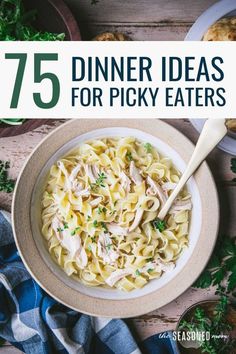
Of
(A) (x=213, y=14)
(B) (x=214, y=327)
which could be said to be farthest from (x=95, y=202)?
(A) (x=213, y=14)

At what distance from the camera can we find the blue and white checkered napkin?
213cm

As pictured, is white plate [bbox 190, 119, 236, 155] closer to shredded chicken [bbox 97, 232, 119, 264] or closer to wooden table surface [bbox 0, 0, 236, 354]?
wooden table surface [bbox 0, 0, 236, 354]

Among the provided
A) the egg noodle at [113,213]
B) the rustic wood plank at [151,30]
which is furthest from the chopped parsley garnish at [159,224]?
the rustic wood plank at [151,30]

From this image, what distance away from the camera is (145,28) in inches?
84.4

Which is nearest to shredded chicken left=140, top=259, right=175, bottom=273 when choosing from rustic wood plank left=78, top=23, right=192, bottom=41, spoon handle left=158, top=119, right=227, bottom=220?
spoon handle left=158, top=119, right=227, bottom=220

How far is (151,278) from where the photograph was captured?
81.7 inches

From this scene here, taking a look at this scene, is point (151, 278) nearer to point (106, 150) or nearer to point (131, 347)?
point (131, 347)

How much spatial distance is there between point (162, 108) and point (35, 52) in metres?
0.58

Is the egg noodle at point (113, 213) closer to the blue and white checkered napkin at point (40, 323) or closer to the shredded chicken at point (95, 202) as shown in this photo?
the shredded chicken at point (95, 202)

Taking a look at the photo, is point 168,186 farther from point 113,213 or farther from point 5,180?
point 5,180

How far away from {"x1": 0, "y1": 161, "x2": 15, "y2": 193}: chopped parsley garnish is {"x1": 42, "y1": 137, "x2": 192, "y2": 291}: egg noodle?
187mm

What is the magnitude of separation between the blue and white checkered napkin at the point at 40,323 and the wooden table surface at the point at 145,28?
0.95 feet

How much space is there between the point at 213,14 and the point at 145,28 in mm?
288

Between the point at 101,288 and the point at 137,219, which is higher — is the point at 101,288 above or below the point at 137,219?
below
